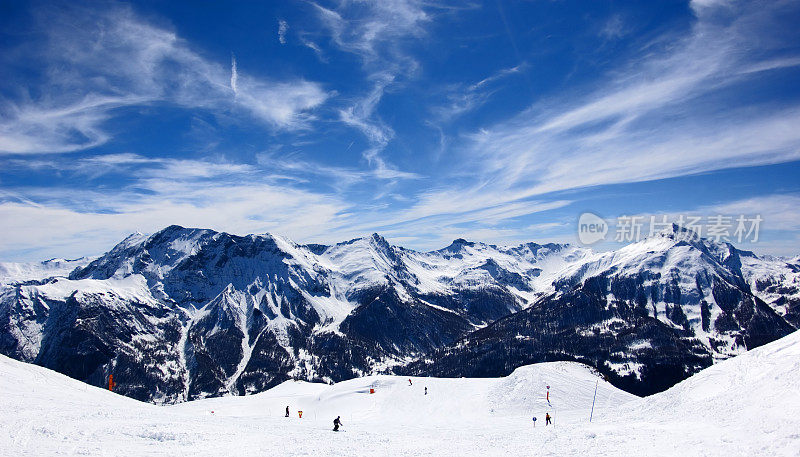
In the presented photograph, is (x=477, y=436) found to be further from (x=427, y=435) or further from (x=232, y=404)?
(x=232, y=404)

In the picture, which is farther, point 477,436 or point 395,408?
point 395,408

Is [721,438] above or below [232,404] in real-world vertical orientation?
above

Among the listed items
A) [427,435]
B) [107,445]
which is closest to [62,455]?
[107,445]

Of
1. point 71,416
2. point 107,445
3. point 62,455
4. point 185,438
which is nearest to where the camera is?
point 62,455

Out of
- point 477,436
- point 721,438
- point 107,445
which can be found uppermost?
point 107,445

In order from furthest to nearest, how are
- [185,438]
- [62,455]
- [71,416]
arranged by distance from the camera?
[71,416]
[185,438]
[62,455]

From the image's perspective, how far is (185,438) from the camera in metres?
28.5

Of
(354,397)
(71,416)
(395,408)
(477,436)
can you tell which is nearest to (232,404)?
(354,397)

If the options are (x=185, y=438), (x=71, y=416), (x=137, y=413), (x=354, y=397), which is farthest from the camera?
(x=354, y=397)

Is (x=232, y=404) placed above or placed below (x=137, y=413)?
below

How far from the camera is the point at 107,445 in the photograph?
25.1 metres

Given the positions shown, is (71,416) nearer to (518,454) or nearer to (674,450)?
(518,454)

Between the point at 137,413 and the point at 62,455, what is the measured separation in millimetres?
16227

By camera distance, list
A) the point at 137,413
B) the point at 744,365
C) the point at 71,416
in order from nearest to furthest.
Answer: the point at 71,416 < the point at 137,413 < the point at 744,365
